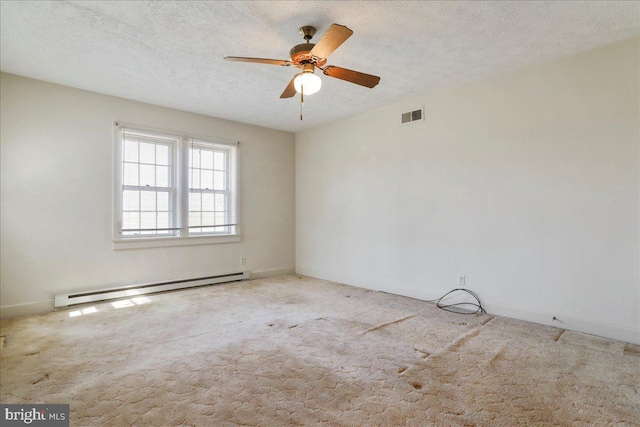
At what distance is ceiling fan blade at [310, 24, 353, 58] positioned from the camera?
7.02 feet

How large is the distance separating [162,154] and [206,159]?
667 millimetres

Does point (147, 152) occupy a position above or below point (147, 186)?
above

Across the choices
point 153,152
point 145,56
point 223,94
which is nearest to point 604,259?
point 223,94

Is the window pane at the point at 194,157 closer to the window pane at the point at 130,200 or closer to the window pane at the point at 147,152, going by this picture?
the window pane at the point at 147,152

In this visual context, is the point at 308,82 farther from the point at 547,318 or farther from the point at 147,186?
the point at 547,318

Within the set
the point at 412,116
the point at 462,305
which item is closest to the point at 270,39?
the point at 412,116

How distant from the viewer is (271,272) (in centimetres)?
591

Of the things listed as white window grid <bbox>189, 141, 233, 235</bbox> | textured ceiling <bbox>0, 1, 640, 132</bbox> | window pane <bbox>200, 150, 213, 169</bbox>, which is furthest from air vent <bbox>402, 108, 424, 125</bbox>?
window pane <bbox>200, 150, 213, 169</bbox>

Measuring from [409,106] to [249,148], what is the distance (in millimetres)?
2753

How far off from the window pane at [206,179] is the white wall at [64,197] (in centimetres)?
62

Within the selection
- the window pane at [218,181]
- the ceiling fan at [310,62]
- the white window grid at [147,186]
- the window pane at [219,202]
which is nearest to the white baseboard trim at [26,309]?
the white window grid at [147,186]

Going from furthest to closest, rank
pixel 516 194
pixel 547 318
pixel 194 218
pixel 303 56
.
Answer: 1. pixel 194 218
2. pixel 516 194
3. pixel 547 318
4. pixel 303 56

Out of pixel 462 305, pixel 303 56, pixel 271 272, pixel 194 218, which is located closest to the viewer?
pixel 303 56

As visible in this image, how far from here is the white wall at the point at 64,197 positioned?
3.65 m
